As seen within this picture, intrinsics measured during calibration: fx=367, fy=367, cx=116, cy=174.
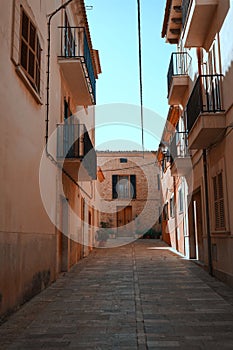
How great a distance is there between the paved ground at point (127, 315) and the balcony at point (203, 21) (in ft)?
20.7

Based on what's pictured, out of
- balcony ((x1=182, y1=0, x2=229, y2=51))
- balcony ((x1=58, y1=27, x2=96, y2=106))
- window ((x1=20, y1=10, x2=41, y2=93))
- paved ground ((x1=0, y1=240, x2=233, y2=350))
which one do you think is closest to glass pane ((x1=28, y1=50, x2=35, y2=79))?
window ((x1=20, y1=10, x2=41, y2=93))

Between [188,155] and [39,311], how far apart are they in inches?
342

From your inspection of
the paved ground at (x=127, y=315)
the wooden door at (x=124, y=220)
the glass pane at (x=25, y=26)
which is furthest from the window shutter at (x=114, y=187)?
the glass pane at (x=25, y=26)

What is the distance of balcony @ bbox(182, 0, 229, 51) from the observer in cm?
884

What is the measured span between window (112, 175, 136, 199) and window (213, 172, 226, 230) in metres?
24.6

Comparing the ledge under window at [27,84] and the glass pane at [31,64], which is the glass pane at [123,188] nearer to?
the ledge under window at [27,84]

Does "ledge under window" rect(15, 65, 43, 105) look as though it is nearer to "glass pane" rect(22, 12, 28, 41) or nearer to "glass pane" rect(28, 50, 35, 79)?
"glass pane" rect(28, 50, 35, 79)

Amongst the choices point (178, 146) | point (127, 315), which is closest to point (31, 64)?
point (127, 315)

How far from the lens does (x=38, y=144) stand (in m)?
8.31

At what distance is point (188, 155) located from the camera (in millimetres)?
13516

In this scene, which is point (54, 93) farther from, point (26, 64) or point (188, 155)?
point (188, 155)

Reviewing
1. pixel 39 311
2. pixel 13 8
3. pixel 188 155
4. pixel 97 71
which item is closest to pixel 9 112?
pixel 13 8

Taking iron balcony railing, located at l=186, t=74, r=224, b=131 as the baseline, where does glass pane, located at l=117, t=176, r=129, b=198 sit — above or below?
above

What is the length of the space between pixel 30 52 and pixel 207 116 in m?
4.26
